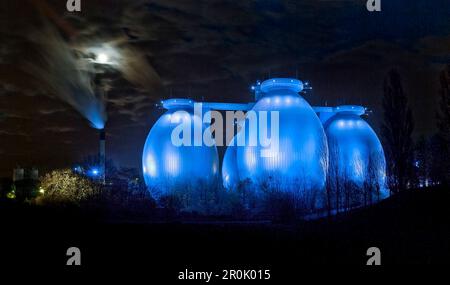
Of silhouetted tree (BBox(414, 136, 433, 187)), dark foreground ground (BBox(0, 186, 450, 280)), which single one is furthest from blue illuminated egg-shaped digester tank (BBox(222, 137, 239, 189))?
dark foreground ground (BBox(0, 186, 450, 280))

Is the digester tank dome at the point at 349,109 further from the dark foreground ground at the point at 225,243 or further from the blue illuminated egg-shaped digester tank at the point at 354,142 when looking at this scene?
the dark foreground ground at the point at 225,243

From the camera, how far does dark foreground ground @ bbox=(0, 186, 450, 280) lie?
14367mm

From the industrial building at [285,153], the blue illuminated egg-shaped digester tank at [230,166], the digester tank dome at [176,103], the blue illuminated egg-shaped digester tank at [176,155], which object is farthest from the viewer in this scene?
the digester tank dome at [176,103]

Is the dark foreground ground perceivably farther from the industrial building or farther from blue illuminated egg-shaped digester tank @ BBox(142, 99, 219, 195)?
blue illuminated egg-shaped digester tank @ BBox(142, 99, 219, 195)

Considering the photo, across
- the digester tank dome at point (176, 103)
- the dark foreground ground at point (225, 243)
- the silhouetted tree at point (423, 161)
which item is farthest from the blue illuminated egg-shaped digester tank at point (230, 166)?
the dark foreground ground at point (225, 243)

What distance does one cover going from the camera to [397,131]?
91.7ft

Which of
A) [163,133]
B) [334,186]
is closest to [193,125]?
[163,133]

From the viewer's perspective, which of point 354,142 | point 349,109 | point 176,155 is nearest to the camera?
point 176,155

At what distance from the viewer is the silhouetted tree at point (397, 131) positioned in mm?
27641

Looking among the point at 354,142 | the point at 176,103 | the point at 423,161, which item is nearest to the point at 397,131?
the point at 423,161

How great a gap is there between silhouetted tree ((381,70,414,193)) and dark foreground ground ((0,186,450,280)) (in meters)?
4.96

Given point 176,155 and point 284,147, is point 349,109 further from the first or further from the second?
point 176,155

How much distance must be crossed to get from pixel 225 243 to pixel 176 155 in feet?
82.9

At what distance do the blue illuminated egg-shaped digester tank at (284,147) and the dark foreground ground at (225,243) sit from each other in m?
12.6
